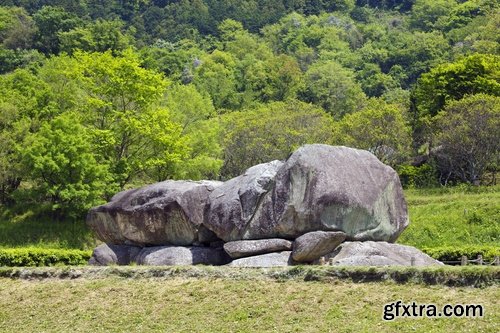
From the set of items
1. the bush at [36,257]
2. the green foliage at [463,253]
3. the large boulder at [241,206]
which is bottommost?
the green foliage at [463,253]

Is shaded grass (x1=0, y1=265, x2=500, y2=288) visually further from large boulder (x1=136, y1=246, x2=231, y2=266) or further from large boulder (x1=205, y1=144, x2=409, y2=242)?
large boulder (x1=205, y1=144, x2=409, y2=242)

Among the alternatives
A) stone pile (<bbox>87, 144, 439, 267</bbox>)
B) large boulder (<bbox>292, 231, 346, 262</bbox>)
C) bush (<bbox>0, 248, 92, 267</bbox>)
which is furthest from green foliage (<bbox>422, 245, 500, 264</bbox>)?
bush (<bbox>0, 248, 92, 267</bbox>)

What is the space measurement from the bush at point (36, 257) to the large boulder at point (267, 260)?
→ 9498mm

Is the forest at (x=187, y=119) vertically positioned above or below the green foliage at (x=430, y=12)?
below

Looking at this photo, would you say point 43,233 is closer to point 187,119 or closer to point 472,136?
point 187,119

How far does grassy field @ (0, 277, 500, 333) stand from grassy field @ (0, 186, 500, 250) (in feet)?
55.5

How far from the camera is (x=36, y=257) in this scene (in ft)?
110

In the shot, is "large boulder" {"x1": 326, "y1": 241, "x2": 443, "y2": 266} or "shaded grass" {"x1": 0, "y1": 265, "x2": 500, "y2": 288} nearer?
"shaded grass" {"x1": 0, "y1": 265, "x2": 500, "y2": 288}

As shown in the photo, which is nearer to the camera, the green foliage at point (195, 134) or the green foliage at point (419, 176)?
the green foliage at point (195, 134)

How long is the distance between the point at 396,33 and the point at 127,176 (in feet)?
295

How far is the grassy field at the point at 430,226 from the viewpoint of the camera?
41.3 m

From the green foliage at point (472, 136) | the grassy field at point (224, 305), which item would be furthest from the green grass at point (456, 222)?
the grassy field at point (224, 305)

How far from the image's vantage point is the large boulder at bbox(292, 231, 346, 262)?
27.4 metres

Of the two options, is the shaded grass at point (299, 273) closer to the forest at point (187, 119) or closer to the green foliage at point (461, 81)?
the forest at point (187, 119)
